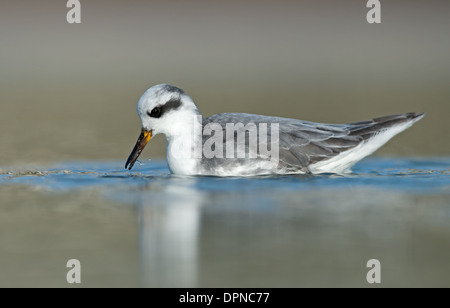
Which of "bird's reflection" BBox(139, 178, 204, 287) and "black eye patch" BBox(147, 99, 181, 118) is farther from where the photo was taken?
"black eye patch" BBox(147, 99, 181, 118)

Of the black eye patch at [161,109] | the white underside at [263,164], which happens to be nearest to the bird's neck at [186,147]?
the white underside at [263,164]

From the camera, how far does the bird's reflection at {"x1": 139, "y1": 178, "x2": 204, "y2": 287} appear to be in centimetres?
591

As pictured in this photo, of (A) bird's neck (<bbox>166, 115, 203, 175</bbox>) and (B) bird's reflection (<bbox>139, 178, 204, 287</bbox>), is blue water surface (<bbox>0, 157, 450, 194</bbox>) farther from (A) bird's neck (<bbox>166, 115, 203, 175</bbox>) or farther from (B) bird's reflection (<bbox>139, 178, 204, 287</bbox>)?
(B) bird's reflection (<bbox>139, 178, 204, 287</bbox>)

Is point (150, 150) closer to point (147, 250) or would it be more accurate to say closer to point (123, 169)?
point (123, 169)

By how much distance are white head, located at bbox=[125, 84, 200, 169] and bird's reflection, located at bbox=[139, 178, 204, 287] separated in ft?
2.61

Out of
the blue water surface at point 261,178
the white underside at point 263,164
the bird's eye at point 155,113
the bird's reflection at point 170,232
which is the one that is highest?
the bird's eye at point 155,113

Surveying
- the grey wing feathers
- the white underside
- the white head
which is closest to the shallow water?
the white underside

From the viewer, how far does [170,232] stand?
716cm

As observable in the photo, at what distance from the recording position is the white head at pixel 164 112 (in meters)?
9.64

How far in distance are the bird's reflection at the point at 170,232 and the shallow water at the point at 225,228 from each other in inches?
0.5

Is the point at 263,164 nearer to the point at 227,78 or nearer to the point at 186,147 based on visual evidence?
the point at 186,147

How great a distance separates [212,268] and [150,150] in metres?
7.23

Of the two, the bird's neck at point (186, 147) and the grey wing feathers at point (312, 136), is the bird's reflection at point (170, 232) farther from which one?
the grey wing feathers at point (312, 136)

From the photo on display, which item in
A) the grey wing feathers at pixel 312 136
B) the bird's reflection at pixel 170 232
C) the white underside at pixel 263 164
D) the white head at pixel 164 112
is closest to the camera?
the bird's reflection at pixel 170 232
